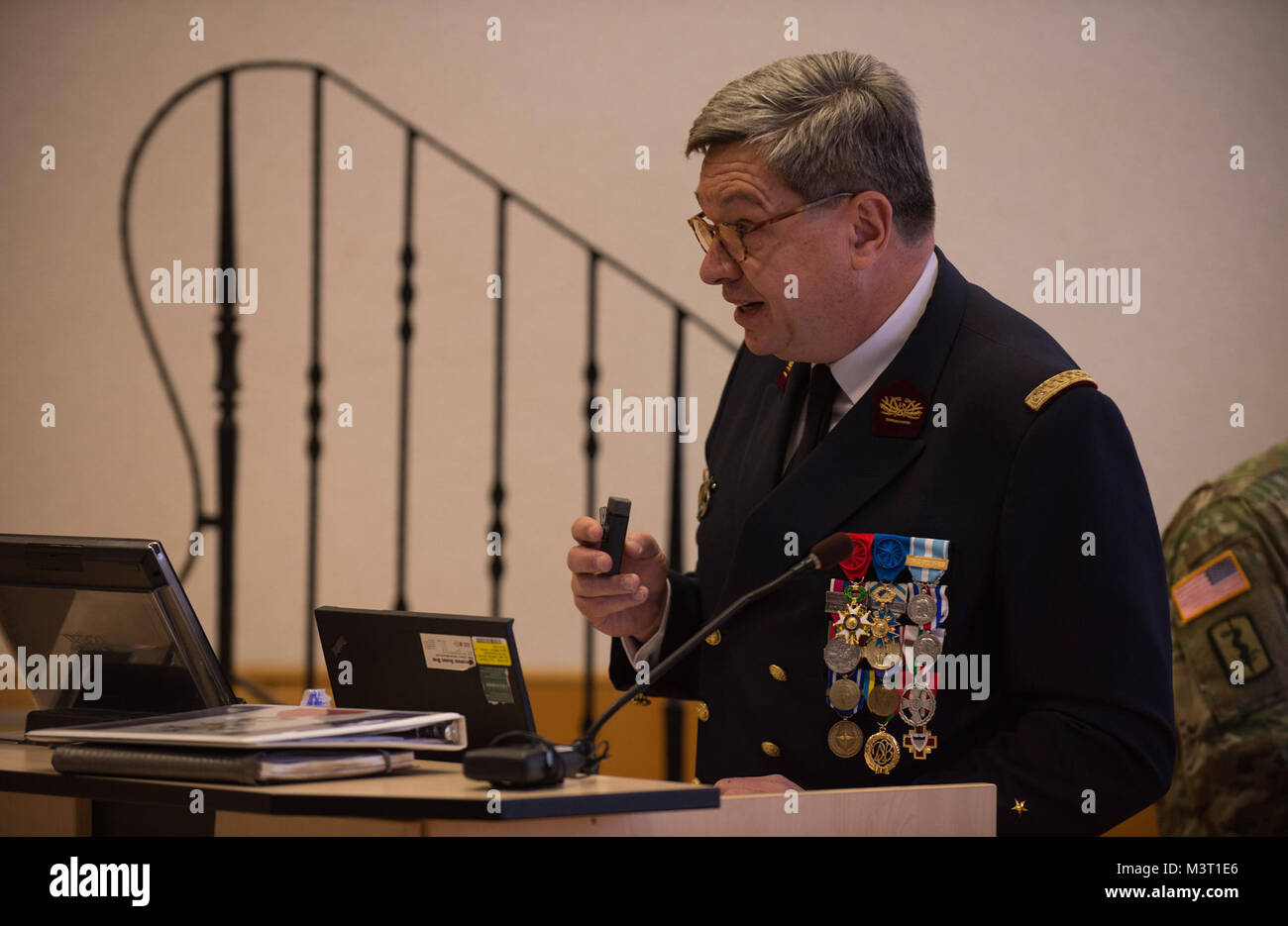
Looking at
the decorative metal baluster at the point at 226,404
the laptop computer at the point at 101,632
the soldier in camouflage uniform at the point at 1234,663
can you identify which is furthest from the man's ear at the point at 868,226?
the decorative metal baluster at the point at 226,404

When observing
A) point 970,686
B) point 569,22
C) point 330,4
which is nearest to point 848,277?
point 970,686

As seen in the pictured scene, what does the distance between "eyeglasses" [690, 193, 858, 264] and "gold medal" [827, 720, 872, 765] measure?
50cm

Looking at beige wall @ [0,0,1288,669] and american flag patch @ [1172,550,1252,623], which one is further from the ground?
beige wall @ [0,0,1288,669]

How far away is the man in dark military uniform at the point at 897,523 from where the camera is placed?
1.27 metres

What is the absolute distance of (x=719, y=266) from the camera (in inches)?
58.3

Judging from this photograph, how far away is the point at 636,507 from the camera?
322cm

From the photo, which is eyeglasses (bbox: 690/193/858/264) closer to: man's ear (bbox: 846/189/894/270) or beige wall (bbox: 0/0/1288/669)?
man's ear (bbox: 846/189/894/270)

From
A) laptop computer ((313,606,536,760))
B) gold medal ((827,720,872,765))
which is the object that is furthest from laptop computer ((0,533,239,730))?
gold medal ((827,720,872,765))

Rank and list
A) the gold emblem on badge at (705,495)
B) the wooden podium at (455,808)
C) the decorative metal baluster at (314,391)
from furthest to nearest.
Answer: the decorative metal baluster at (314,391) < the gold emblem on badge at (705,495) < the wooden podium at (455,808)

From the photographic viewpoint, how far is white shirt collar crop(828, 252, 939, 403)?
1.48 metres

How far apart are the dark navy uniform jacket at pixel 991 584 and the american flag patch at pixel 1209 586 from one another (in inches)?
41.6
